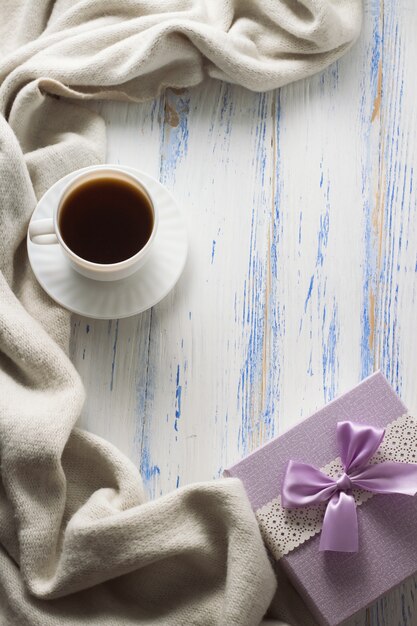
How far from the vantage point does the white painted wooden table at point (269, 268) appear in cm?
95

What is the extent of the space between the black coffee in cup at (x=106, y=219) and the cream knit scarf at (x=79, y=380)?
7 cm

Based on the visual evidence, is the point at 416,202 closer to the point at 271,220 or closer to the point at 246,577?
the point at 271,220

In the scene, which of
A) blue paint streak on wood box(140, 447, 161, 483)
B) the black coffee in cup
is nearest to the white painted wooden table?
blue paint streak on wood box(140, 447, 161, 483)

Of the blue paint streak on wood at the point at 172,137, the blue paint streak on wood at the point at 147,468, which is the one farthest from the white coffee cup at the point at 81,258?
the blue paint streak on wood at the point at 147,468

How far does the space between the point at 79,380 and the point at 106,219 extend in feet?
0.62

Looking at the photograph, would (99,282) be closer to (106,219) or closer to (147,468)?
(106,219)

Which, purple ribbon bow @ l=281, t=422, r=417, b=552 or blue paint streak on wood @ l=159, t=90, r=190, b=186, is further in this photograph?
blue paint streak on wood @ l=159, t=90, r=190, b=186

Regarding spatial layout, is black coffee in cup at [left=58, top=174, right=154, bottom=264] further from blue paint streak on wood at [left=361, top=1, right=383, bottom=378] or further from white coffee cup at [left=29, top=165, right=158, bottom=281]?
blue paint streak on wood at [left=361, top=1, right=383, bottom=378]

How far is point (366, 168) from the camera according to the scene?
3.29 ft

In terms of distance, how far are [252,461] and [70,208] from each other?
357 millimetres

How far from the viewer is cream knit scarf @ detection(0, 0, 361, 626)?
0.86 m

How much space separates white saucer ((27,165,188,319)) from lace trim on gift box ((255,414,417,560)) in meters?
0.28

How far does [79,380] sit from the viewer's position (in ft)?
2.99

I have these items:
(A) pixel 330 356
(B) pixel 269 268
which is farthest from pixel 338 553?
(B) pixel 269 268
